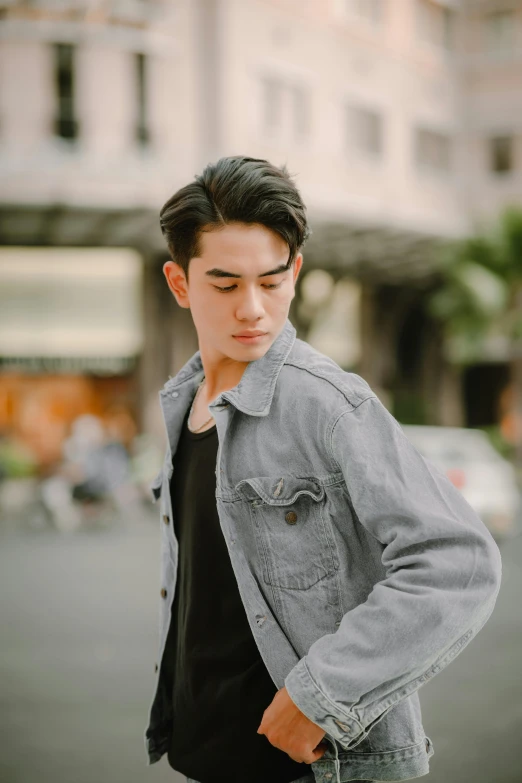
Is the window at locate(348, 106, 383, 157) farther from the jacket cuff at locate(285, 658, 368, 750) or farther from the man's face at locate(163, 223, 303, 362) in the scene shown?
the jacket cuff at locate(285, 658, 368, 750)

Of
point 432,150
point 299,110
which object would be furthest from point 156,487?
point 432,150

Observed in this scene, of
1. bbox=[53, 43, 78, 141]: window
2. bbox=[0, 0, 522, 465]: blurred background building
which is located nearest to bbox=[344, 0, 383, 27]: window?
bbox=[0, 0, 522, 465]: blurred background building

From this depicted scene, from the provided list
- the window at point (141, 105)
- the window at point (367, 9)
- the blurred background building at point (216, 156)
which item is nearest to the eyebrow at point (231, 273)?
the blurred background building at point (216, 156)

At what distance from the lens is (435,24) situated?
73.2 feet

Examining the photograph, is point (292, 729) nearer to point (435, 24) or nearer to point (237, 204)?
point (237, 204)

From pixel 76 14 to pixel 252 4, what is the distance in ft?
13.2

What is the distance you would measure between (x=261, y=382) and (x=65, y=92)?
16418 millimetres

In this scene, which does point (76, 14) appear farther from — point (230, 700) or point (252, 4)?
point (230, 700)

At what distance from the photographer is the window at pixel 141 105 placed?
16.5 m

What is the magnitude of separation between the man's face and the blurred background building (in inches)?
524

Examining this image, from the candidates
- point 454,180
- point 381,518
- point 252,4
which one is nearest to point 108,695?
point 381,518

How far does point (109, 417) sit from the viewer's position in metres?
18.3

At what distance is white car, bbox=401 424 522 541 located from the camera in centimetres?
952

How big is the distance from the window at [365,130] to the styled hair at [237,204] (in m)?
19.2
